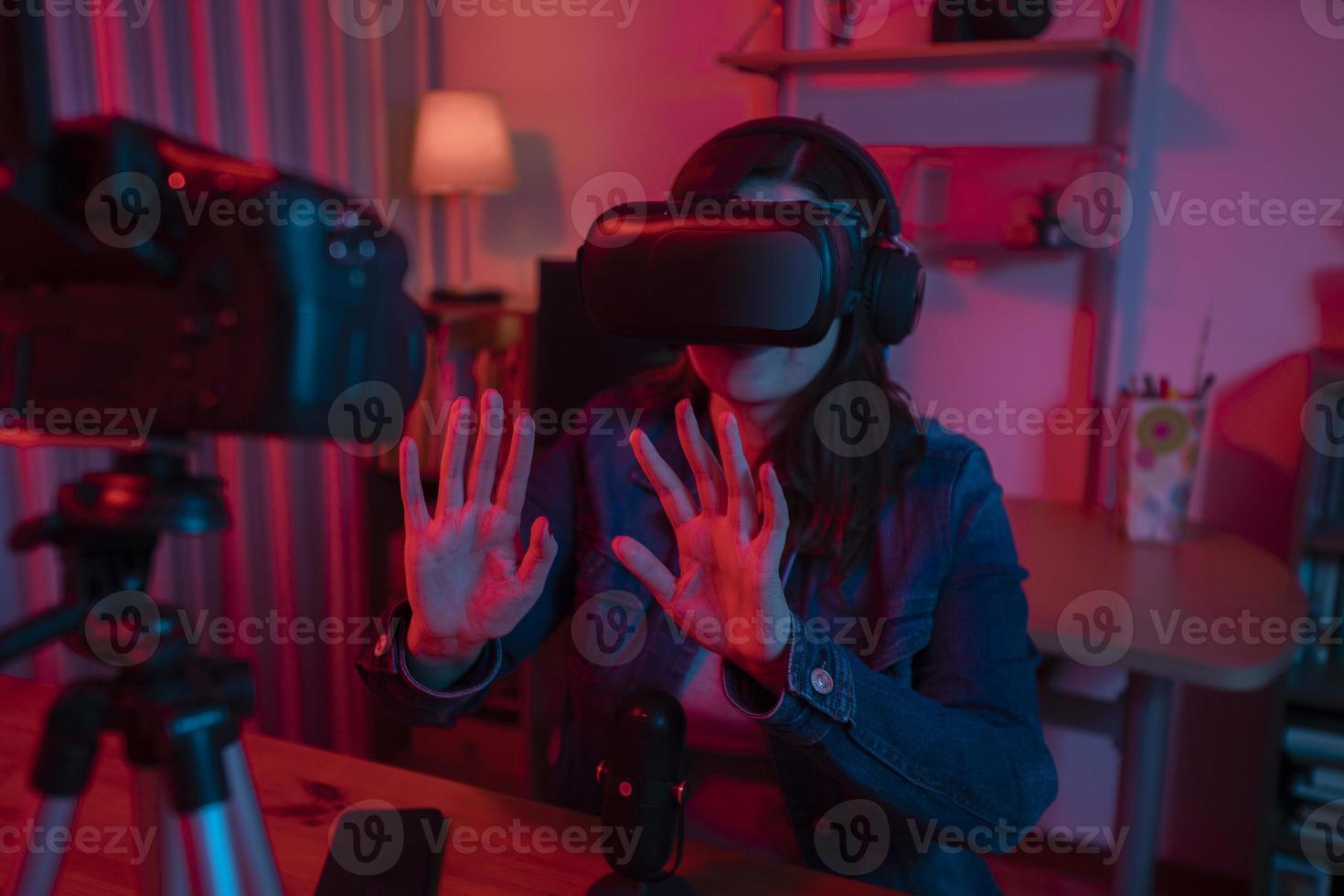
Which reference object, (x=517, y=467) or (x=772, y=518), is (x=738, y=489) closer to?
(x=772, y=518)

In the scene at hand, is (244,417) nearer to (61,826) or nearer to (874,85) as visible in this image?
(61,826)

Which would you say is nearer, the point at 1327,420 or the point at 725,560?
the point at 725,560

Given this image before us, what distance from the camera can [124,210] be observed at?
46cm

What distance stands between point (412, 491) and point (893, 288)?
1.70ft

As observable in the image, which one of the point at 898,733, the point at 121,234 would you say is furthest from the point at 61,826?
the point at 898,733

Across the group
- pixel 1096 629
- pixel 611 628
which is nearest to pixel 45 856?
pixel 611 628

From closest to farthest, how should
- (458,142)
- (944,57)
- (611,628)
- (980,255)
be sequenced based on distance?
(611,628) < (944,57) < (980,255) < (458,142)

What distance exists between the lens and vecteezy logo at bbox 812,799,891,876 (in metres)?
0.99

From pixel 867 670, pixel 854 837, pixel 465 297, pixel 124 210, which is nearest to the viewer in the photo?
pixel 124 210

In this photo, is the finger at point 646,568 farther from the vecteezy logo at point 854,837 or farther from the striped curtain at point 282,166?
the striped curtain at point 282,166

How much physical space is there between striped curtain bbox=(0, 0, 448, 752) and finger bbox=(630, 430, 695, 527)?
4.12ft

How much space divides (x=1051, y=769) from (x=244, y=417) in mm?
764

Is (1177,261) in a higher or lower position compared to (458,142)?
lower

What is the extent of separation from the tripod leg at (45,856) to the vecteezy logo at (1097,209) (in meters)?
1.84
